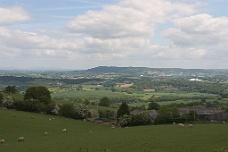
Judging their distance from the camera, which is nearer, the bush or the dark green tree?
the dark green tree

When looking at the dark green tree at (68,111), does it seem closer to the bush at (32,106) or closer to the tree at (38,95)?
the bush at (32,106)

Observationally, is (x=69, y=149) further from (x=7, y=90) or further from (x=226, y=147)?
(x=7, y=90)

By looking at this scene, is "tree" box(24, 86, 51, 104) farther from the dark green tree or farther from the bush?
the dark green tree

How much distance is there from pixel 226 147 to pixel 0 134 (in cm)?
3603

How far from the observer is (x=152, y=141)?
37.7m

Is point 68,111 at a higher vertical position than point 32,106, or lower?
lower

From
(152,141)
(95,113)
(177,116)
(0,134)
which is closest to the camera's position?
(152,141)

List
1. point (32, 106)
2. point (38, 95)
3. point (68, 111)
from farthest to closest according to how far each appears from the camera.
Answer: point (38, 95), point (32, 106), point (68, 111)

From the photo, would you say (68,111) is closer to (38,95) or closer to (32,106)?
(32,106)

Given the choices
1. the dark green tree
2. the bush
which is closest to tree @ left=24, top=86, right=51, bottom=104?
the bush

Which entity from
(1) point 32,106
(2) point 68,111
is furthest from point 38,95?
(2) point 68,111

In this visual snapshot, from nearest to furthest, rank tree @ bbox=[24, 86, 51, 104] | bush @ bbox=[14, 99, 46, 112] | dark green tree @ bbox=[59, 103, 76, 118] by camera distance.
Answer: dark green tree @ bbox=[59, 103, 76, 118]
bush @ bbox=[14, 99, 46, 112]
tree @ bbox=[24, 86, 51, 104]

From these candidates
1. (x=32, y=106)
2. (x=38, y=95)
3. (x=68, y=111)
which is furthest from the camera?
(x=38, y=95)

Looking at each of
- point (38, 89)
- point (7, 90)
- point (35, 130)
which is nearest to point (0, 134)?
point (35, 130)
